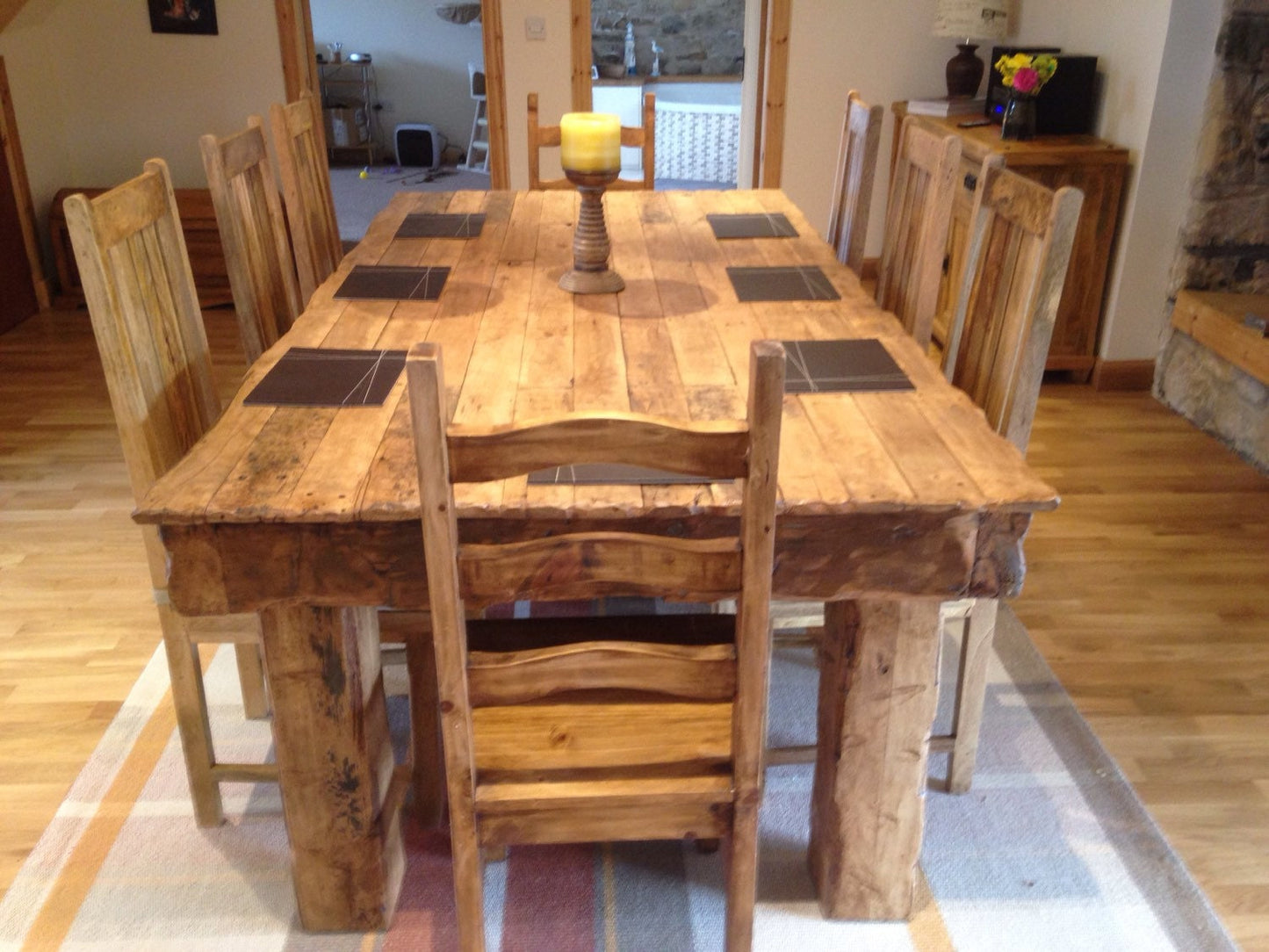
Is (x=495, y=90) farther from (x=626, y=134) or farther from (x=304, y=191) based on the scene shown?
(x=304, y=191)

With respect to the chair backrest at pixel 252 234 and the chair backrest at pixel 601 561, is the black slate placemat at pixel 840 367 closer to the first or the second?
the chair backrest at pixel 601 561

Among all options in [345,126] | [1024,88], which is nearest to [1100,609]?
[1024,88]

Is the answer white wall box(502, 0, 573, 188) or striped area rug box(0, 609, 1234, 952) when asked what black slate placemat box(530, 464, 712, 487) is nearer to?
striped area rug box(0, 609, 1234, 952)

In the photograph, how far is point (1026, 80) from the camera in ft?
12.5

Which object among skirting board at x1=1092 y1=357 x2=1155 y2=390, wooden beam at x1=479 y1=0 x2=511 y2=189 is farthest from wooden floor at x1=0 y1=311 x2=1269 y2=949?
wooden beam at x1=479 y1=0 x2=511 y2=189

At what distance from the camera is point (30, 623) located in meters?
2.62

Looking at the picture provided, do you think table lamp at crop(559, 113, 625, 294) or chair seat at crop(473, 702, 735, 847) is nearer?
chair seat at crop(473, 702, 735, 847)

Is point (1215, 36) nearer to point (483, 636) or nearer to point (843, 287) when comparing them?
point (843, 287)

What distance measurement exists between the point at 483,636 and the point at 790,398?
0.61 meters

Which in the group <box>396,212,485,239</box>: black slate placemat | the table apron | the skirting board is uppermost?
<box>396,212,485,239</box>: black slate placemat

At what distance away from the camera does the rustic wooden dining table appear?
1.42m

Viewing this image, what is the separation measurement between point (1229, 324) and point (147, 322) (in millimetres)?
3068

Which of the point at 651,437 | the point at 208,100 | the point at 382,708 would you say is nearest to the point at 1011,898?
the point at 382,708

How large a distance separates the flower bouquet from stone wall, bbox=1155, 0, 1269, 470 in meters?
0.55
